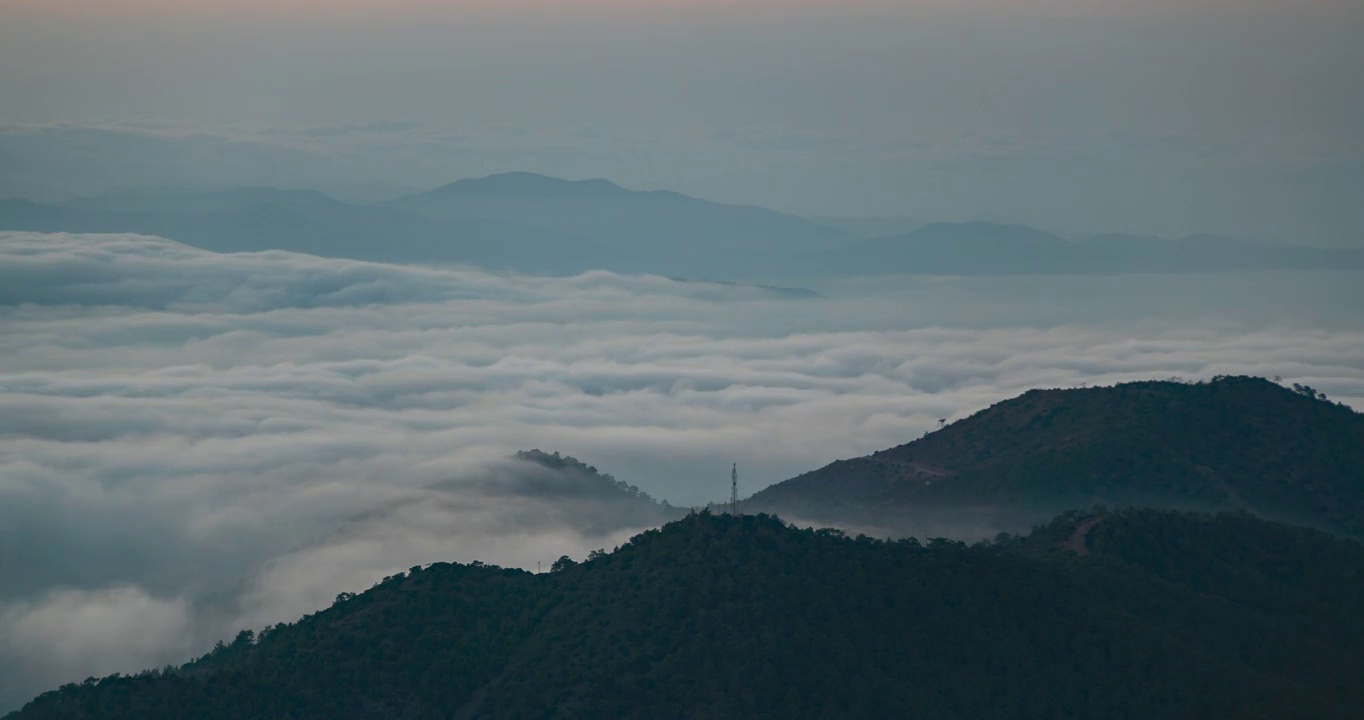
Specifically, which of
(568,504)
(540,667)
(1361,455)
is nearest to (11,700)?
(568,504)

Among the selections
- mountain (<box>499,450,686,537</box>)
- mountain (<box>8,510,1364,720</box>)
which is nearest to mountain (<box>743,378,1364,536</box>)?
mountain (<box>499,450,686,537</box>)

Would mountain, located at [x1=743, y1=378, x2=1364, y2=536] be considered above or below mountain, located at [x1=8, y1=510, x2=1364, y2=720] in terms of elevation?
above

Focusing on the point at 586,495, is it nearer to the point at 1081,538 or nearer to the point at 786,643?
the point at 1081,538

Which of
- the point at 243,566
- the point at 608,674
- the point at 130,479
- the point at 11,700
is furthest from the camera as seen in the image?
the point at 130,479

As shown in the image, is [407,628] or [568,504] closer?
[407,628]

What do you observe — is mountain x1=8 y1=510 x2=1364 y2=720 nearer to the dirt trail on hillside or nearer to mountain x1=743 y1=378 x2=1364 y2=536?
the dirt trail on hillside

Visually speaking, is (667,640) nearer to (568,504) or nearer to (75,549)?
(568,504)
